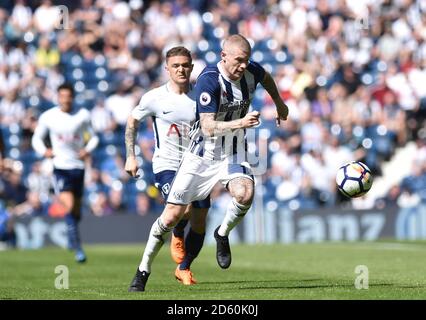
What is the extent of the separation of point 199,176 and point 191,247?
5.25 feet

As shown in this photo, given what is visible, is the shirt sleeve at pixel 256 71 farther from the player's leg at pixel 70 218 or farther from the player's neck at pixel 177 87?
the player's leg at pixel 70 218

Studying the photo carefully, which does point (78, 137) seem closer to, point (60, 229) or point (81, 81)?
point (60, 229)

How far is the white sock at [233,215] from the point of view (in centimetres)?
1054

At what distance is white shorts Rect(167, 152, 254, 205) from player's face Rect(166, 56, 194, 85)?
132 cm

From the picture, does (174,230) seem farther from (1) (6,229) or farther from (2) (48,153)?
(1) (6,229)

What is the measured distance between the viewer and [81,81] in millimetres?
26547

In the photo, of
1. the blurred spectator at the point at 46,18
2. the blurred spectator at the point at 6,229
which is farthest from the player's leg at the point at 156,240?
the blurred spectator at the point at 46,18

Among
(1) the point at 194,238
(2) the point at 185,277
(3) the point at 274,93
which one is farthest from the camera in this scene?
(1) the point at 194,238

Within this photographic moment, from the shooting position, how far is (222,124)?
9773 mm

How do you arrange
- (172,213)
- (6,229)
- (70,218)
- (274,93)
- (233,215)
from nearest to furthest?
(172,213) < (233,215) < (274,93) < (70,218) < (6,229)

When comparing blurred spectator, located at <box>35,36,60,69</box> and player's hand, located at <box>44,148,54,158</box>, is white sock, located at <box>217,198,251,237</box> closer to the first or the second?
player's hand, located at <box>44,148,54,158</box>

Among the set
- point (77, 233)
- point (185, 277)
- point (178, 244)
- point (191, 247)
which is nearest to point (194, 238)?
point (191, 247)
